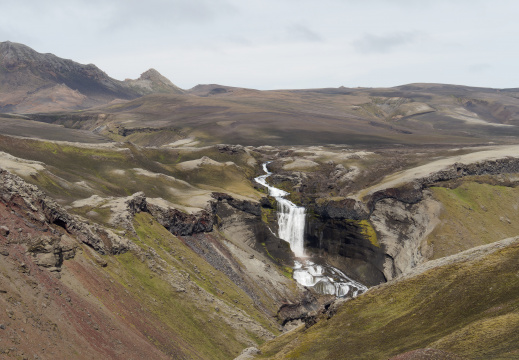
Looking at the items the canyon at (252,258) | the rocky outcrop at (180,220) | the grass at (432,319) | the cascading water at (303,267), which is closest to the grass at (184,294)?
the canyon at (252,258)

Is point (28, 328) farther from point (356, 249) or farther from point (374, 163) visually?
point (374, 163)

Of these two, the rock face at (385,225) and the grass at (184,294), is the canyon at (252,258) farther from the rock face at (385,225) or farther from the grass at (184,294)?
the rock face at (385,225)

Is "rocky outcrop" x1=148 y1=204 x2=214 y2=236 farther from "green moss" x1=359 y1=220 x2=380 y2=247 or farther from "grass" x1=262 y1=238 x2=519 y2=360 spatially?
"green moss" x1=359 y1=220 x2=380 y2=247

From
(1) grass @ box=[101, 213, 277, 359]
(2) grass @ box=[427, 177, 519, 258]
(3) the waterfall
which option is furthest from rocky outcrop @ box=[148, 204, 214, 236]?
(2) grass @ box=[427, 177, 519, 258]

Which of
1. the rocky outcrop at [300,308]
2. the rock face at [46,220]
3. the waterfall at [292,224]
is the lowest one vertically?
the rocky outcrop at [300,308]

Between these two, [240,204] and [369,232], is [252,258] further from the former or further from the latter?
[369,232]

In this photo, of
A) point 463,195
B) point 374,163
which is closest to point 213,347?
point 463,195

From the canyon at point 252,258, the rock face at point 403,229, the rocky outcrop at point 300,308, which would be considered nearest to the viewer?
the canyon at point 252,258

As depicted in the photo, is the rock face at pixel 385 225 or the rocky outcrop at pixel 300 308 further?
the rock face at pixel 385 225
